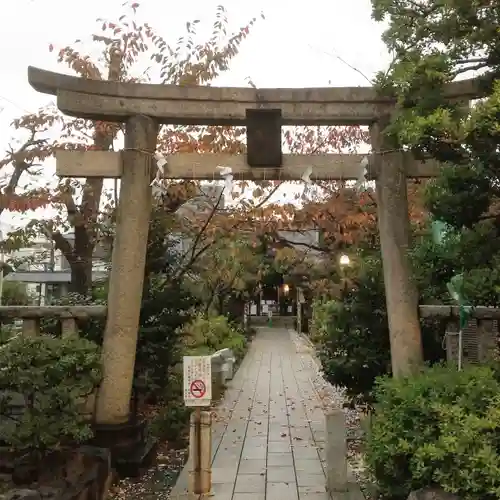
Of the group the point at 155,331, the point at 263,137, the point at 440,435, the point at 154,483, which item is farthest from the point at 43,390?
the point at 440,435

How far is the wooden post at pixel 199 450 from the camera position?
5.62 m

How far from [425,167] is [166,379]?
4.66 m

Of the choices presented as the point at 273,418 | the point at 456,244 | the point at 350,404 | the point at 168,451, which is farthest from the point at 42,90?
the point at 273,418

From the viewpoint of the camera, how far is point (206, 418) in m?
5.65

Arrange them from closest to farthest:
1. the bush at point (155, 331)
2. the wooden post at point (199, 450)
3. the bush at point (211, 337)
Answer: the wooden post at point (199, 450) < the bush at point (155, 331) < the bush at point (211, 337)

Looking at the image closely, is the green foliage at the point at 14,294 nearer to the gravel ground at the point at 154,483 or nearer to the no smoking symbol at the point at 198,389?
the gravel ground at the point at 154,483

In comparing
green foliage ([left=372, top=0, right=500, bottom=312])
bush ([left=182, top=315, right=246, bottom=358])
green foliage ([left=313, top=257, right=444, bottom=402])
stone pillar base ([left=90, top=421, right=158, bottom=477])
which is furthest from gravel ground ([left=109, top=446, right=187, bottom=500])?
bush ([left=182, top=315, right=246, bottom=358])

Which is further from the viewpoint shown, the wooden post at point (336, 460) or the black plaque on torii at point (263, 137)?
the black plaque on torii at point (263, 137)

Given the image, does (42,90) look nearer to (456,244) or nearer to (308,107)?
(308,107)

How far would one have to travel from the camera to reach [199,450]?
5.67 meters

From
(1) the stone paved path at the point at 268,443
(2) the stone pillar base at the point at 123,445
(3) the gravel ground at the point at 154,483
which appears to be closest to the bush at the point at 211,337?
(1) the stone paved path at the point at 268,443

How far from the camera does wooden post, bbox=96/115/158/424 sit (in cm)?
641

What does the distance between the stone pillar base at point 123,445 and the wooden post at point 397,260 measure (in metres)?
3.08

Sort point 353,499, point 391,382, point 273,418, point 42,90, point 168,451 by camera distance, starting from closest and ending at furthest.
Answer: point 391,382 → point 353,499 → point 42,90 → point 168,451 → point 273,418
